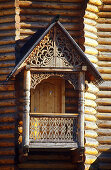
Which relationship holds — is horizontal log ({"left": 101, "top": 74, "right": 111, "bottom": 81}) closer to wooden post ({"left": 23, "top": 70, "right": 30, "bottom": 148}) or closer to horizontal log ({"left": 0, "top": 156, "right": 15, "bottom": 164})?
wooden post ({"left": 23, "top": 70, "right": 30, "bottom": 148})

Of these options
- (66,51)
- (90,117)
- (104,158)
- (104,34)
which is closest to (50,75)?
(66,51)

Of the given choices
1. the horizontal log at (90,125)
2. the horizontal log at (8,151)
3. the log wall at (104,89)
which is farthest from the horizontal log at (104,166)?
the horizontal log at (8,151)

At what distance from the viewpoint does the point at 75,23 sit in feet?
65.7

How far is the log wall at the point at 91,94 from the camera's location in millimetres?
18969

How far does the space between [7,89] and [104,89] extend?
152 inches

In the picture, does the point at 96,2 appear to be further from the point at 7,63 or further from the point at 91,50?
the point at 7,63

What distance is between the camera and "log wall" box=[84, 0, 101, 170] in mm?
18969

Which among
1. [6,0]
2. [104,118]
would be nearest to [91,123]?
[104,118]

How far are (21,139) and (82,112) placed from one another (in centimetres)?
251

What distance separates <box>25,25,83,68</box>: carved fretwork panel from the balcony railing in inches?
72.5

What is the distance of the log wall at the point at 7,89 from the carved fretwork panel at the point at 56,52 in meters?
1.51

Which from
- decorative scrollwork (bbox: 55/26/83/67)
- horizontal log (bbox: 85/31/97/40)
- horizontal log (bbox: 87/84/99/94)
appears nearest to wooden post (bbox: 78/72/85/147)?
decorative scrollwork (bbox: 55/26/83/67)

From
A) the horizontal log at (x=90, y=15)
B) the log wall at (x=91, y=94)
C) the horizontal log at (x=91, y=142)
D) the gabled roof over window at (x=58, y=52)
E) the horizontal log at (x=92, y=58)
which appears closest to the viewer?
the gabled roof over window at (x=58, y=52)

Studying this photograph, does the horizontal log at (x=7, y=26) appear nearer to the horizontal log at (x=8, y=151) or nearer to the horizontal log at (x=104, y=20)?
the horizontal log at (x=104, y=20)
